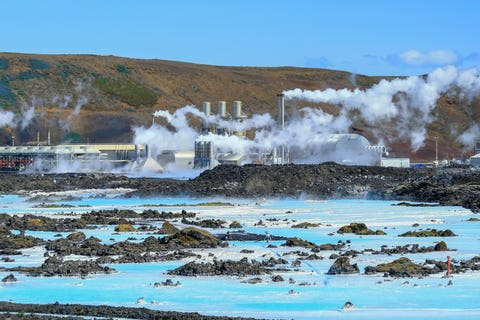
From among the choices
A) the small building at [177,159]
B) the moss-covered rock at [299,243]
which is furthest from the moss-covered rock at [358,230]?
the small building at [177,159]

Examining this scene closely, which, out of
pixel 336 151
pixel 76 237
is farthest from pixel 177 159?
pixel 76 237

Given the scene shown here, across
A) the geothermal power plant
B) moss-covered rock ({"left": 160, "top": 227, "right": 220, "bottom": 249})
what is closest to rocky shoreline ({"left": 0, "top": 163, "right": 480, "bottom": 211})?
the geothermal power plant

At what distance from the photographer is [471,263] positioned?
34.3 meters

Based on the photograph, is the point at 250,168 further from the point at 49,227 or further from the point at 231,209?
the point at 49,227

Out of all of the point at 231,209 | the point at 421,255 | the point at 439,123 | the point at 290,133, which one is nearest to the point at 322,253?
the point at 421,255

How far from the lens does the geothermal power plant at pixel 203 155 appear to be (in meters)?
110

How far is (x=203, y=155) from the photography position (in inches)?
4395

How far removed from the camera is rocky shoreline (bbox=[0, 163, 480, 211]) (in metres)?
73.8

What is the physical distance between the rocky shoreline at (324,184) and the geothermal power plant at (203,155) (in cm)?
2018

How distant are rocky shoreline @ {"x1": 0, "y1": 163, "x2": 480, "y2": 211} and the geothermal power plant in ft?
66.2

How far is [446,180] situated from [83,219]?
1328 inches

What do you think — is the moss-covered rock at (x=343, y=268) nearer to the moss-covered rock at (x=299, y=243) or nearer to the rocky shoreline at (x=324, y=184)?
the moss-covered rock at (x=299, y=243)

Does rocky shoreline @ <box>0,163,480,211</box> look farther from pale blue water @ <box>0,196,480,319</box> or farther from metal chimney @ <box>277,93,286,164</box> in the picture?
pale blue water @ <box>0,196,480,319</box>

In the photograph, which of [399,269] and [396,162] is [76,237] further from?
[396,162]
